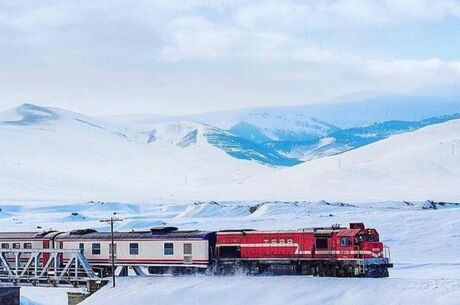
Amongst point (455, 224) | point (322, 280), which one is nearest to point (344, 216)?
point (455, 224)

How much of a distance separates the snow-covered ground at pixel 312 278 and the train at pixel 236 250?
2.02m

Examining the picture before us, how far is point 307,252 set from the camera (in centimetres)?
5669

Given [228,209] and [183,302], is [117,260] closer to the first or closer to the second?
[183,302]

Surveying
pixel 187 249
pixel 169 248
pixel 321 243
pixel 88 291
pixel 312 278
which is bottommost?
pixel 88 291

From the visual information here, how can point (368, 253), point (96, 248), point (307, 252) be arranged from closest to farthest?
point (368, 253)
point (307, 252)
point (96, 248)

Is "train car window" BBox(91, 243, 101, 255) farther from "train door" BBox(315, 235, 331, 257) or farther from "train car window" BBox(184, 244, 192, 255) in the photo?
"train door" BBox(315, 235, 331, 257)

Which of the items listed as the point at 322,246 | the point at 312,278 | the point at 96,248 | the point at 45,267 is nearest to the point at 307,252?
the point at 322,246

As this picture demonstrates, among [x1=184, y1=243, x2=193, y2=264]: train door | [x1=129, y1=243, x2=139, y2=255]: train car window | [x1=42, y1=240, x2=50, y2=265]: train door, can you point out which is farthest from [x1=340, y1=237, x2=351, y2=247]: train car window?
[x1=42, y1=240, x2=50, y2=265]: train door

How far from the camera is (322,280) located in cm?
5347

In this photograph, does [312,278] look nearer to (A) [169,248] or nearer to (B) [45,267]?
(A) [169,248]

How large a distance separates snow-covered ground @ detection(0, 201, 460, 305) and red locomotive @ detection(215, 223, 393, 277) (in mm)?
2073

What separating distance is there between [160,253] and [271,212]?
7016 cm

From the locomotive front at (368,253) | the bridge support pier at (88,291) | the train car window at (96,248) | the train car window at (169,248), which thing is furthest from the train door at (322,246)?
the train car window at (96,248)

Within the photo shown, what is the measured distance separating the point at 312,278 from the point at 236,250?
712cm
